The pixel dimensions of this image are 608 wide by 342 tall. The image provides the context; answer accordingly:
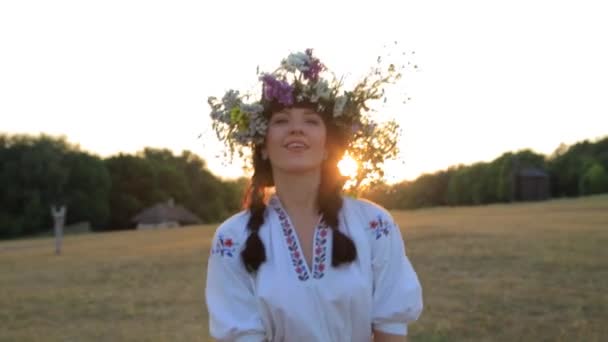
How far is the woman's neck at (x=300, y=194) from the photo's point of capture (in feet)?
9.52

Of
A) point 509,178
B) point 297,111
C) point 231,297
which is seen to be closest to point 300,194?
point 297,111

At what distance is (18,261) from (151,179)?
143ft

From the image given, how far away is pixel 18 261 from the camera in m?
21.0

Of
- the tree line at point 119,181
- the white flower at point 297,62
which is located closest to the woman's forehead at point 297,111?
the white flower at point 297,62

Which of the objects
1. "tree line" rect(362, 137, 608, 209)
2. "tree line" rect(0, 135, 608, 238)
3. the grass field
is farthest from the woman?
"tree line" rect(0, 135, 608, 238)

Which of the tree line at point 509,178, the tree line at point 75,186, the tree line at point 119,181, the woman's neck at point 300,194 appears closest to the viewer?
the woman's neck at point 300,194

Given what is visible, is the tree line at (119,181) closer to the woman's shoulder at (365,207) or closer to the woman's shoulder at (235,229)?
the woman's shoulder at (365,207)

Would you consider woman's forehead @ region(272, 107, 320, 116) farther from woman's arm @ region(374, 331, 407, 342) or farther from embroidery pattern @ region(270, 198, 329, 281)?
woman's arm @ region(374, 331, 407, 342)

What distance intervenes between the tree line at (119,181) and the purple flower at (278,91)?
43532 mm

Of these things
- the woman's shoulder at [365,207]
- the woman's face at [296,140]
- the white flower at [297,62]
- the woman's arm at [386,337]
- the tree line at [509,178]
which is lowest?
the woman's arm at [386,337]

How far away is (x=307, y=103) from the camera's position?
2939mm

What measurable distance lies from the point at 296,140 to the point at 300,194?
0.68 feet

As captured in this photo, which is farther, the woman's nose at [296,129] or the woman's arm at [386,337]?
the woman's nose at [296,129]

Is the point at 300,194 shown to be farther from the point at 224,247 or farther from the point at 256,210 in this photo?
the point at 224,247
